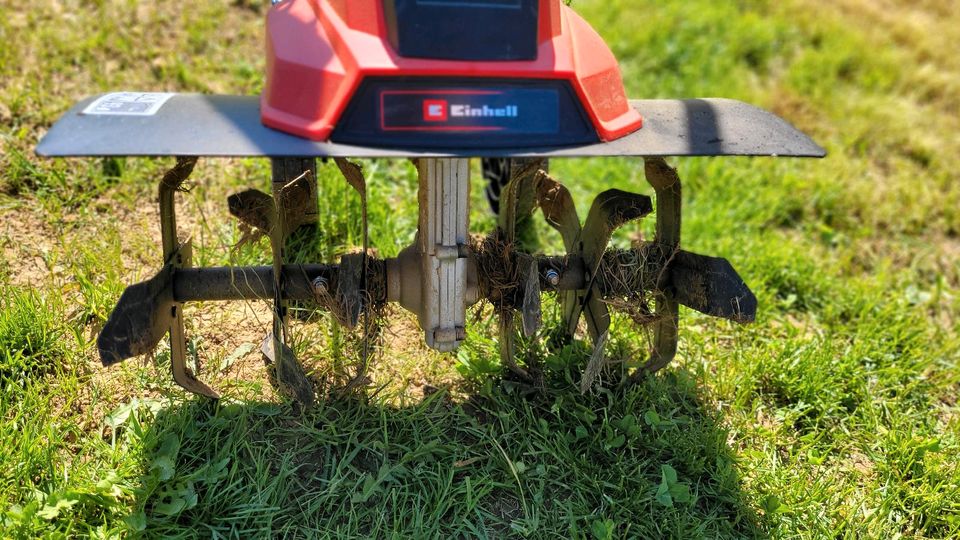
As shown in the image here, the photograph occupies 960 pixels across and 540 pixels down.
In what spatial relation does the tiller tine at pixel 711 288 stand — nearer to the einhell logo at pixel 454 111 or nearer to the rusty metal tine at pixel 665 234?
the rusty metal tine at pixel 665 234

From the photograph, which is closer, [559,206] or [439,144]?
[439,144]

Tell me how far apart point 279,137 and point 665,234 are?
121 centimetres

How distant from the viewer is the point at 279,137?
186 centimetres

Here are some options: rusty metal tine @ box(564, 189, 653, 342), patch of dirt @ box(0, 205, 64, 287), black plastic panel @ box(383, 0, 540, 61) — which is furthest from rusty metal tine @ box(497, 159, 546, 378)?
patch of dirt @ box(0, 205, 64, 287)

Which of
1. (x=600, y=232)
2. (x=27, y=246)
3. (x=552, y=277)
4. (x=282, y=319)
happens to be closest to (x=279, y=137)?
(x=282, y=319)

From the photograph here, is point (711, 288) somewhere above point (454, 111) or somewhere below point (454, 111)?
below

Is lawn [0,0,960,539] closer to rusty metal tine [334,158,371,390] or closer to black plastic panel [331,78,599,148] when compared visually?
rusty metal tine [334,158,371,390]

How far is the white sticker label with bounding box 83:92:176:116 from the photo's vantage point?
6.04ft

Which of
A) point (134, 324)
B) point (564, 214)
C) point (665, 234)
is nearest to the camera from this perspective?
point (134, 324)

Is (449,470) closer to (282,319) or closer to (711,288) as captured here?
(282,319)

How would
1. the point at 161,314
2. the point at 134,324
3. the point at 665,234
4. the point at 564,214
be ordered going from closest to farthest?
the point at 134,324 < the point at 161,314 < the point at 665,234 < the point at 564,214

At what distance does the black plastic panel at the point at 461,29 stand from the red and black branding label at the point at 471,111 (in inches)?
3.8

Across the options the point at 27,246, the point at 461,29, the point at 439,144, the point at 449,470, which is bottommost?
the point at 449,470

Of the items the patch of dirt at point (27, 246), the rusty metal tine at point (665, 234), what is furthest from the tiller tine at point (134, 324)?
the rusty metal tine at point (665, 234)
